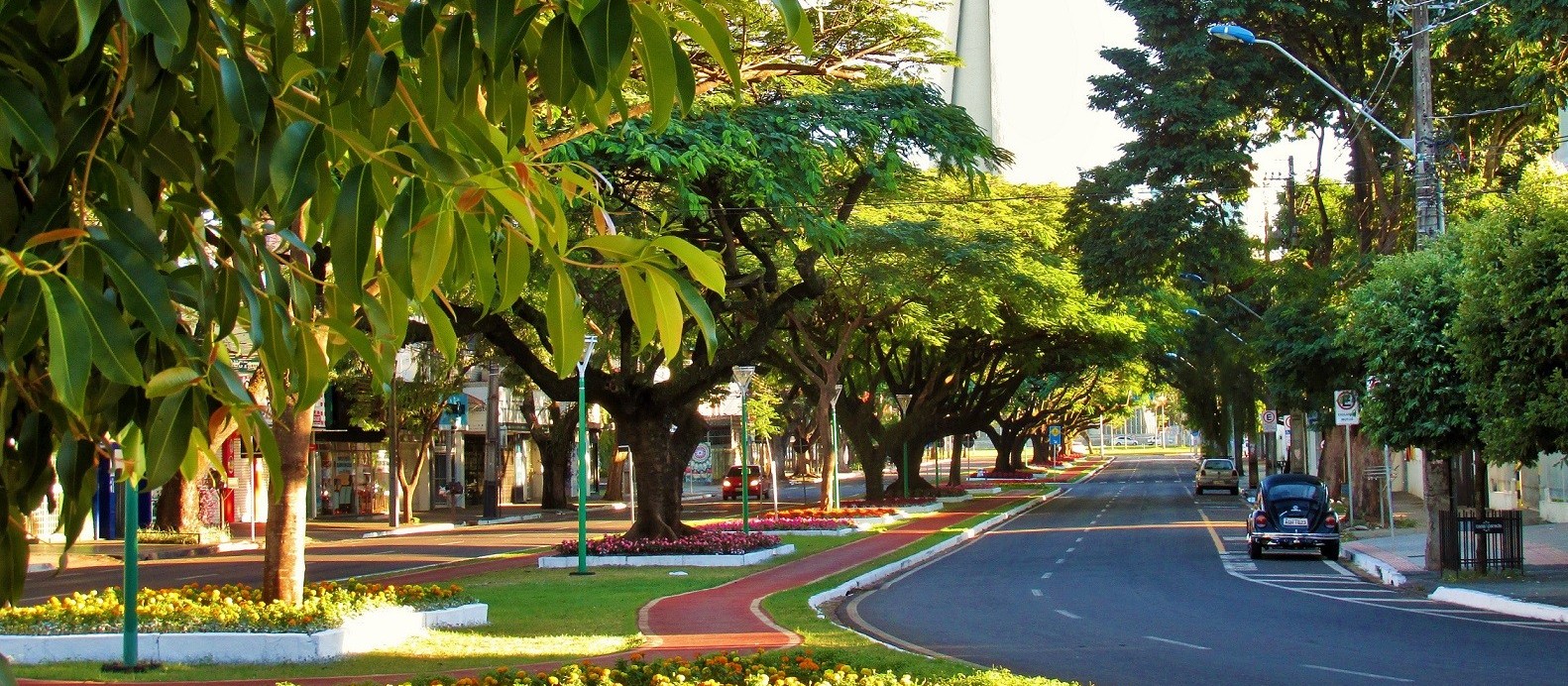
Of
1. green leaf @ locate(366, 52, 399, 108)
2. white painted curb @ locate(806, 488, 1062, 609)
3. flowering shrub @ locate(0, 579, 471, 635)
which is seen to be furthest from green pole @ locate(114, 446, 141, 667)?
green leaf @ locate(366, 52, 399, 108)

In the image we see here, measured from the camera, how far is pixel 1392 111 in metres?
30.1

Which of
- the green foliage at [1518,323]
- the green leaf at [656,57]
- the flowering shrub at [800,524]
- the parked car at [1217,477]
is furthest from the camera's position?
the parked car at [1217,477]

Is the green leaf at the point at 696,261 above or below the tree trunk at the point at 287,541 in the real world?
above

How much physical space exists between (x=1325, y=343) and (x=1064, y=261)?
11933mm

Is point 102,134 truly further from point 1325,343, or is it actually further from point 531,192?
point 1325,343

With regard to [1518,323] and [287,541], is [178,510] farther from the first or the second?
[1518,323]

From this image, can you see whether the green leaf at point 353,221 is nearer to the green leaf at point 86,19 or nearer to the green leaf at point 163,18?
the green leaf at point 163,18

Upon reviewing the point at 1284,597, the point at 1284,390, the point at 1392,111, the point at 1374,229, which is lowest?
the point at 1284,597

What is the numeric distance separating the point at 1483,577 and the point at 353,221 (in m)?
21.6

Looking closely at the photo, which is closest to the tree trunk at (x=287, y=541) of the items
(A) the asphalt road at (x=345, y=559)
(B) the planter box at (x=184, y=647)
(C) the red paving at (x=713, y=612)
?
(B) the planter box at (x=184, y=647)

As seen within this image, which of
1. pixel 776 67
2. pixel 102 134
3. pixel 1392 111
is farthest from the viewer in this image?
pixel 1392 111

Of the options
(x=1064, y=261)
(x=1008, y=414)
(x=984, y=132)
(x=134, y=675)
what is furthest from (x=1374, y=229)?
(x=1008, y=414)

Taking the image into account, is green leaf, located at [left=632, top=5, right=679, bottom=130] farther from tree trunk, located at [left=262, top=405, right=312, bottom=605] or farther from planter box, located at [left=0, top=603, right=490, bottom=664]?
tree trunk, located at [left=262, top=405, right=312, bottom=605]

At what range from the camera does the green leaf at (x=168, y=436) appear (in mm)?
2764
